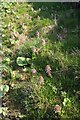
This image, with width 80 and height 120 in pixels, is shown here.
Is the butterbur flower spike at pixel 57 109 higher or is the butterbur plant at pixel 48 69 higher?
the butterbur plant at pixel 48 69

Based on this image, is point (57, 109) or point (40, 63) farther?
point (40, 63)

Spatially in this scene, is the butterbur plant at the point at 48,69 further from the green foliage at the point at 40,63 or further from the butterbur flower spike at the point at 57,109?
the butterbur flower spike at the point at 57,109

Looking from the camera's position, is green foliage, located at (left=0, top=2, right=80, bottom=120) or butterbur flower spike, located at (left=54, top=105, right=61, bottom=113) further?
green foliage, located at (left=0, top=2, right=80, bottom=120)

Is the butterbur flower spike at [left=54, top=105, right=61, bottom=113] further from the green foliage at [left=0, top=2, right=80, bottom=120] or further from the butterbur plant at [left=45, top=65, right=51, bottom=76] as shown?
the butterbur plant at [left=45, top=65, right=51, bottom=76]

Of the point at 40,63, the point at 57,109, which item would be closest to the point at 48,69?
the point at 40,63

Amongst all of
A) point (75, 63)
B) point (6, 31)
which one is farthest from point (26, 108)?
point (6, 31)

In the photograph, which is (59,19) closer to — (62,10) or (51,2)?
(62,10)

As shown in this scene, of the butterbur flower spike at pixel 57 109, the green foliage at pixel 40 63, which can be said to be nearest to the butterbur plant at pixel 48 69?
the green foliage at pixel 40 63

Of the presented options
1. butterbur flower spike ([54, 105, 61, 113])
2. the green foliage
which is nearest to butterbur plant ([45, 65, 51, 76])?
the green foliage

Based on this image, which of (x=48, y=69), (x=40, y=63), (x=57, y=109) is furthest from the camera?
(x=40, y=63)

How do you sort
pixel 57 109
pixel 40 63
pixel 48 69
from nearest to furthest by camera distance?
pixel 57 109 → pixel 48 69 → pixel 40 63

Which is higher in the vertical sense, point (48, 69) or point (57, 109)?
point (48, 69)

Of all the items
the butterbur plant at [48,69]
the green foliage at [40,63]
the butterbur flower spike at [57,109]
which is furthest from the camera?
the butterbur plant at [48,69]

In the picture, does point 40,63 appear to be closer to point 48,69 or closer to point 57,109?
point 48,69
